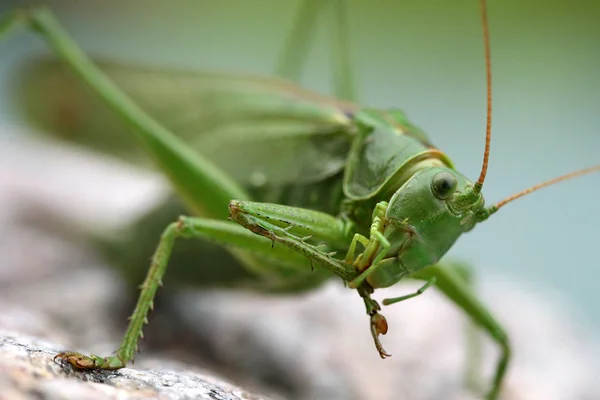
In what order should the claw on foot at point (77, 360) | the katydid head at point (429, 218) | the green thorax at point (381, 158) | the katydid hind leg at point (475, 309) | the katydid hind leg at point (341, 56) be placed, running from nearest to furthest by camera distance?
the claw on foot at point (77, 360) < the katydid head at point (429, 218) < the green thorax at point (381, 158) < the katydid hind leg at point (475, 309) < the katydid hind leg at point (341, 56)

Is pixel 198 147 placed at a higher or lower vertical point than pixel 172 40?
lower

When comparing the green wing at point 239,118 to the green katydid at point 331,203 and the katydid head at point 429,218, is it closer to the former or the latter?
the green katydid at point 331,203

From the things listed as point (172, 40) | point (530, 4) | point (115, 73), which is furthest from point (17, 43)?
point (172, 40)

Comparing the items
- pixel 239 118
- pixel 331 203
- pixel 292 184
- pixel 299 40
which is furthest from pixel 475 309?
pixel 299 40

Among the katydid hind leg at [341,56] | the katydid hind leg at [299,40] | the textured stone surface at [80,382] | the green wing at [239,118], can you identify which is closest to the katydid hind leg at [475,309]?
the green wing at [239,118]

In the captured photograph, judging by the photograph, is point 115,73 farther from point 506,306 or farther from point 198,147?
point 506,306

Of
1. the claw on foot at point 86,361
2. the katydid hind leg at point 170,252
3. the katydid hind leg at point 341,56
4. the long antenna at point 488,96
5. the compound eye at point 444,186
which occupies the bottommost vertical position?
the claw on foot at point 86,361

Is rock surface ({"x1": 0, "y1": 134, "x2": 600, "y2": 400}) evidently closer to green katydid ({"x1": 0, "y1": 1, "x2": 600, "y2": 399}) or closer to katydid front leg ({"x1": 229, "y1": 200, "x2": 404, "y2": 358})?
green katydid ({"x1": 0, "y1": 1, "x2": 600, "y2": 399})
